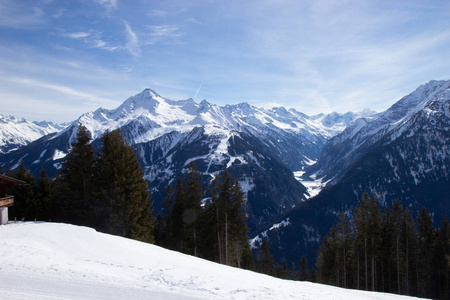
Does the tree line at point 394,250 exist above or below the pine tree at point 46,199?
below

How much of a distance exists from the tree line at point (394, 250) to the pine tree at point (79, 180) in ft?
116

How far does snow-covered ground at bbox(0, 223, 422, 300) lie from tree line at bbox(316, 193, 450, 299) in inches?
1014

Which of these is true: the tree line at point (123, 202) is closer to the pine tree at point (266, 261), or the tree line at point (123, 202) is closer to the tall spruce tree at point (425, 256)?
the pine tree at point (266, 261)

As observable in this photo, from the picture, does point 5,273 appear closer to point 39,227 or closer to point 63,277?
point 63,277

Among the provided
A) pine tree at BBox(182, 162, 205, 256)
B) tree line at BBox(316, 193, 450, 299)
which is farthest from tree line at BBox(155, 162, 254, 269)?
tree line at BBox(316, 193, 450, 299)

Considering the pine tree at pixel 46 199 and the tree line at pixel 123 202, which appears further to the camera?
the pine tree at pixel 46 199

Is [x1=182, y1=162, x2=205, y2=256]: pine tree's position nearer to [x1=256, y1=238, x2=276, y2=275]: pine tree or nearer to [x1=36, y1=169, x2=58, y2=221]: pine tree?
[x1=36, y1=169, x2=58, y2=221]: pine tree

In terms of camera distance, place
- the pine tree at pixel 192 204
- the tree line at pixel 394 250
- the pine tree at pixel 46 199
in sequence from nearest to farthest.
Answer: the pine tree at pixel 46 199
the pine tree at pixel 192 204
the tree line at pixel 394 250

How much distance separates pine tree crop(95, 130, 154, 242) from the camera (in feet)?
104

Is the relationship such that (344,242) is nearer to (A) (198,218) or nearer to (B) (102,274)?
(A) (198,218)

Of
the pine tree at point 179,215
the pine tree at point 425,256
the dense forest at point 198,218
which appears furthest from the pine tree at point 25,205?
the pine tree at point 425,256

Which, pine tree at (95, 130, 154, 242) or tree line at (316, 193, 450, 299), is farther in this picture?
tree line at (316, 193, 450, 299)

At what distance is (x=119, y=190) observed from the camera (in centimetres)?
3212

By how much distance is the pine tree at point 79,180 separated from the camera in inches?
1300
